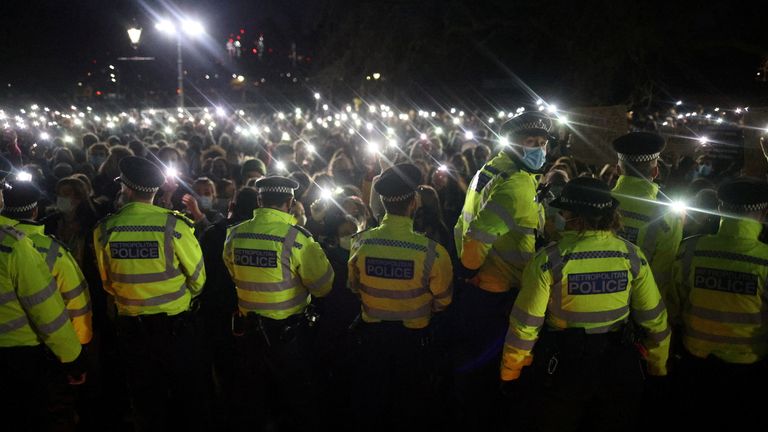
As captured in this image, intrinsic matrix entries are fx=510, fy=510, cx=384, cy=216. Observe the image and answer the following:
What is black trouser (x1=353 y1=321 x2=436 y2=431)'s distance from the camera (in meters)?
3.89

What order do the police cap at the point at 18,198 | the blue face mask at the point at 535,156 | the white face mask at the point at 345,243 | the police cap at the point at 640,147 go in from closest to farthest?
the police cap at the point at 18,198
the blue face mask at the point at 535,156
the police cap at the point at 640,147
the white face mask at the point at 345,243

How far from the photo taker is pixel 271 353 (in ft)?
13.3

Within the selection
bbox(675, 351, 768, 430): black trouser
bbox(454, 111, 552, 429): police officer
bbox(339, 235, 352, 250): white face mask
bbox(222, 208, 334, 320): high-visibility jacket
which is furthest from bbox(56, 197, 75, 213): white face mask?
bbox(675, 351, 768, 430): black trouser

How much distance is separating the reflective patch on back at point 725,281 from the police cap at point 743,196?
43 cm

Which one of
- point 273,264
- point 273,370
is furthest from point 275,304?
point 273,370

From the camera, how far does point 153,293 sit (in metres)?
3.96

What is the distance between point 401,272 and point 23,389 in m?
2.70

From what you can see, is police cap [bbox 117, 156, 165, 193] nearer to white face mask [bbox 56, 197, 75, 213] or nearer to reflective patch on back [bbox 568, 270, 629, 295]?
white face mask [bbox 56, 197, 75, 213]

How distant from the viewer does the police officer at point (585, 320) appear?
312 cm

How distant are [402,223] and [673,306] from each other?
2.06m

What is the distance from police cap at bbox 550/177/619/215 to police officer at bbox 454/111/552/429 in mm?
485

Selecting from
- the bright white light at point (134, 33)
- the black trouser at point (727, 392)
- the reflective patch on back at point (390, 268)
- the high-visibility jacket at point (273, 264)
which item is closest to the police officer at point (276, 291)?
the high-visibility jacket at point (273, 264)

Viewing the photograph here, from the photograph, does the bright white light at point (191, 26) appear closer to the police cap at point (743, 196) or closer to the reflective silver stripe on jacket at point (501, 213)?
the reflective silver stripe on jacket at point (501, 213)

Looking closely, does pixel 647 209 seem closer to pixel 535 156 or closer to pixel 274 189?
pixel 535 156
